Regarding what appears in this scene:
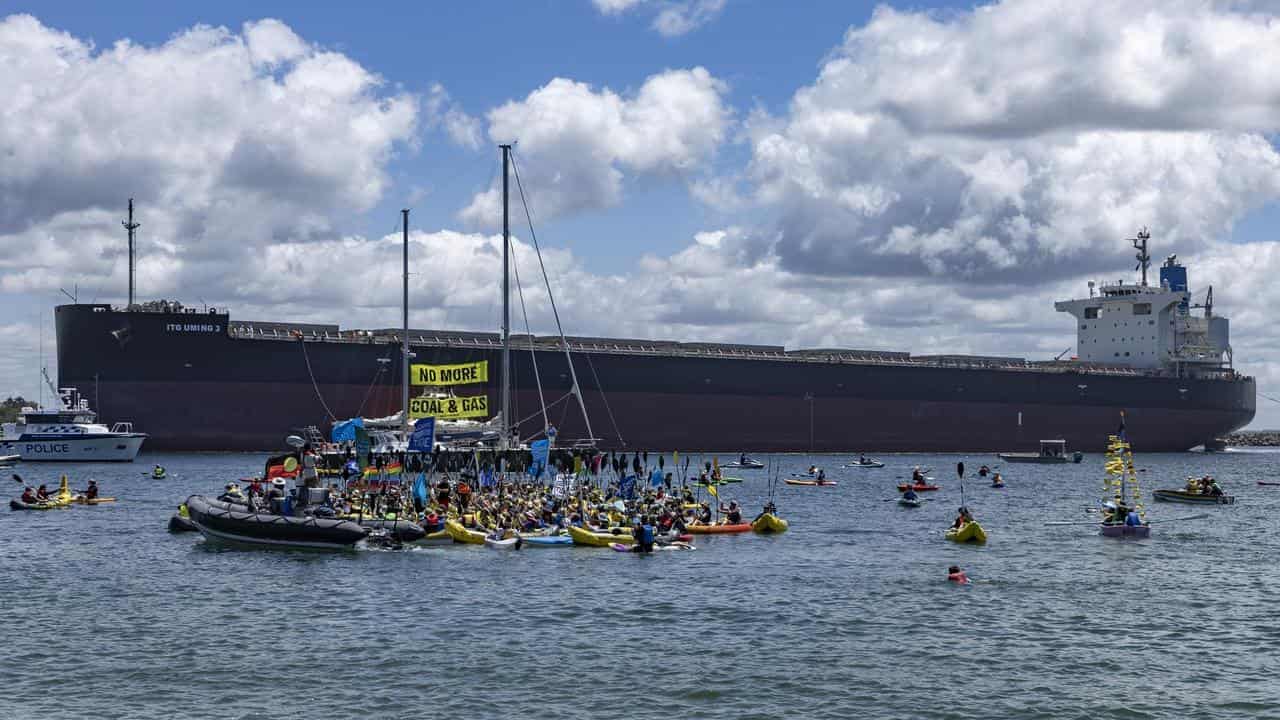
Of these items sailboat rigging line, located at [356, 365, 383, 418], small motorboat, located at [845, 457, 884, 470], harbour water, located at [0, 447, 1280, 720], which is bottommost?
harbour water, located at [0, 447, 1280, 720]

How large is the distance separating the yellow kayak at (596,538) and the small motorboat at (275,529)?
22.3 feet

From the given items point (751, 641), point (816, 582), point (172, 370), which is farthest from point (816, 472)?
point (751, 641)

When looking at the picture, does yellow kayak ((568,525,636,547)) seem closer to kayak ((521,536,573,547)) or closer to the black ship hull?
kayak ((521,536,573,547))

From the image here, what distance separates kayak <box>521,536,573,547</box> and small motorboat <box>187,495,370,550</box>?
5.26 meters

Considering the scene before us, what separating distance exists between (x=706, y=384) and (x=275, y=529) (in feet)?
219

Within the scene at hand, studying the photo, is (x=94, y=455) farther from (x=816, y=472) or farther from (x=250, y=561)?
(x=250, y=561)

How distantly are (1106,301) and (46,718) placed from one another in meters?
133

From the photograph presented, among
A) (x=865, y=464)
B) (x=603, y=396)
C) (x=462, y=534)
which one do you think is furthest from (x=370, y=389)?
(x=462, y=534)

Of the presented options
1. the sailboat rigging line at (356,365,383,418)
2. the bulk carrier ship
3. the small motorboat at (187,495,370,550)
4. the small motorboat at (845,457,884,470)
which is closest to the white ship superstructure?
the bulk carrier ship

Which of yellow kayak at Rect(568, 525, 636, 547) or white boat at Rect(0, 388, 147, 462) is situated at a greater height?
white boat at Rect(0, 388, 147, 462)

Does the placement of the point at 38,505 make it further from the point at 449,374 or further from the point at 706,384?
the point at 706,384

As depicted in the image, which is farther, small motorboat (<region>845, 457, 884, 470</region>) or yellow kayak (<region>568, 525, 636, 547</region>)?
small motorboat (<region>845, 457, 884, 470</region>)

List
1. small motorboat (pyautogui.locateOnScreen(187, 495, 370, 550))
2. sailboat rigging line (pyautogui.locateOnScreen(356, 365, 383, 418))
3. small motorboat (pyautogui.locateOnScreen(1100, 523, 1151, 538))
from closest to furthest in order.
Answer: small motorboat (pyautogui.locateOnScreen(187, 495, 370, 550)), small motorboat (pyautogui.locateOnScreen(1100, 523, 1151, 538)), sailboat rigging line (pyautogui.locateOnScreen(356, 365, 383, 418))

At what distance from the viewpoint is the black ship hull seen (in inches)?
3469
